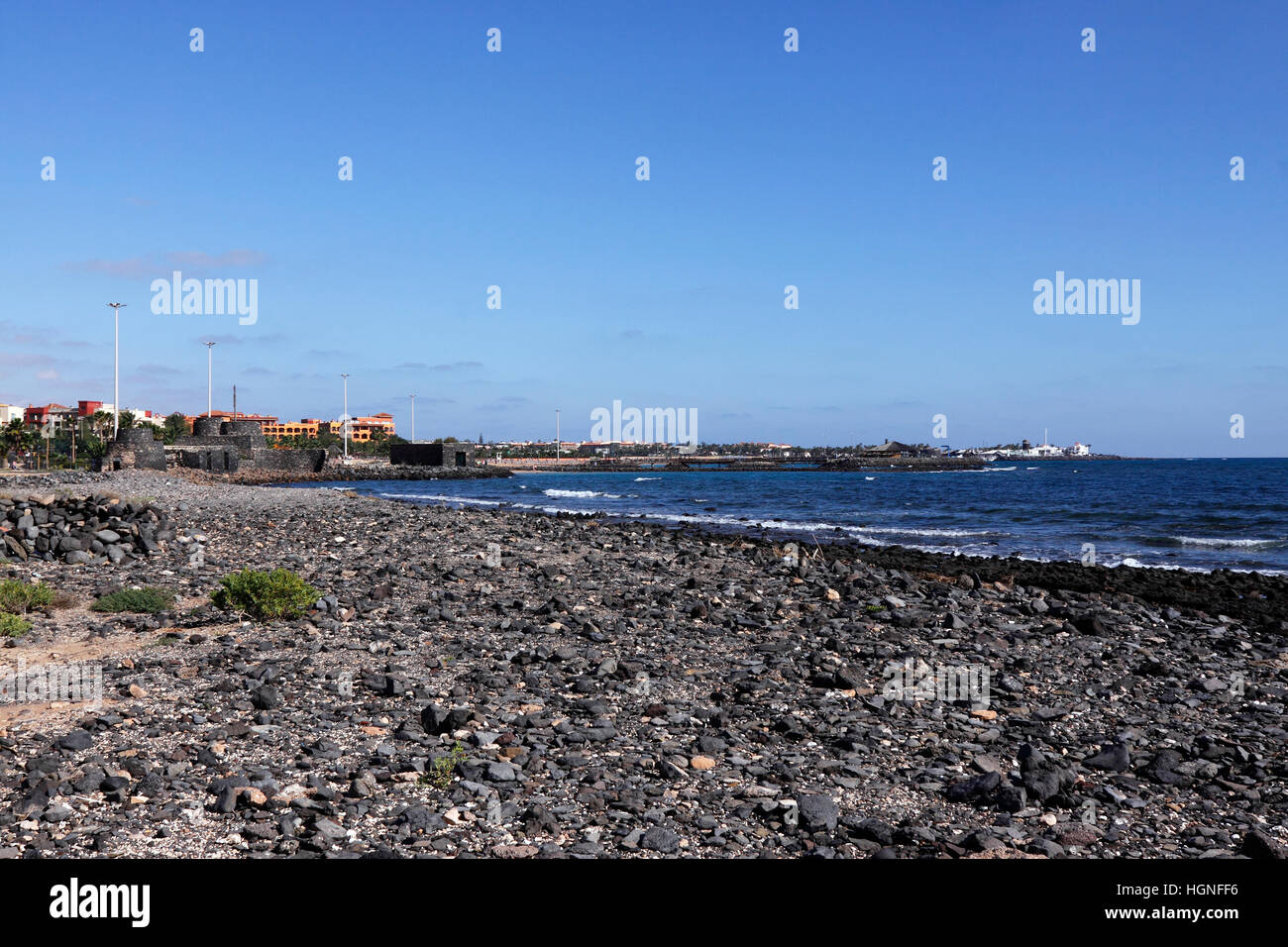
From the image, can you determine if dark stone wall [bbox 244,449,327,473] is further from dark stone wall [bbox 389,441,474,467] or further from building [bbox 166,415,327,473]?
dark stone wall [bbox 389,441,474,467]

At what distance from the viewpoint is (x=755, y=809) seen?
614 cm

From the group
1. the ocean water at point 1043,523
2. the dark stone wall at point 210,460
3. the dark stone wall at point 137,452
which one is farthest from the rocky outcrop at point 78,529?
the dark stone wall at point 210,460

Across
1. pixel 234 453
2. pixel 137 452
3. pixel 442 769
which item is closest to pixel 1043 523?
pixel 442 769

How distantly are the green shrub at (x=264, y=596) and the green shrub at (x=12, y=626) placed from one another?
7.58 ft

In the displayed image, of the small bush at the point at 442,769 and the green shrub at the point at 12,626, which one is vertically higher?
the green shrub at the point at 12,626

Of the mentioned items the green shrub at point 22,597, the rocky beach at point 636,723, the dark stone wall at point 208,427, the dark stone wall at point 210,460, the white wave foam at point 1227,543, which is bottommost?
the white wave foam at point 1227,543

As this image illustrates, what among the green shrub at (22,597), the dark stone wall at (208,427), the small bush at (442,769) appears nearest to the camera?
the small bush at (442,769)

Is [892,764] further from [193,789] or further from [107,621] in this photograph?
[107,621]

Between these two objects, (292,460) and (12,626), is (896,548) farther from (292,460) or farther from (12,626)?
(292,460)

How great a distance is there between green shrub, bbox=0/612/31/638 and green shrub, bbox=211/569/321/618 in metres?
2.31

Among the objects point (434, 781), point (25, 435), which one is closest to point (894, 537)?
point (434, 781)

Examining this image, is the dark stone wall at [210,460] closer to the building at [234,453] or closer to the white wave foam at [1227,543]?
the building at [234,453]

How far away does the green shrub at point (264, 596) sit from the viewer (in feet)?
39.9
